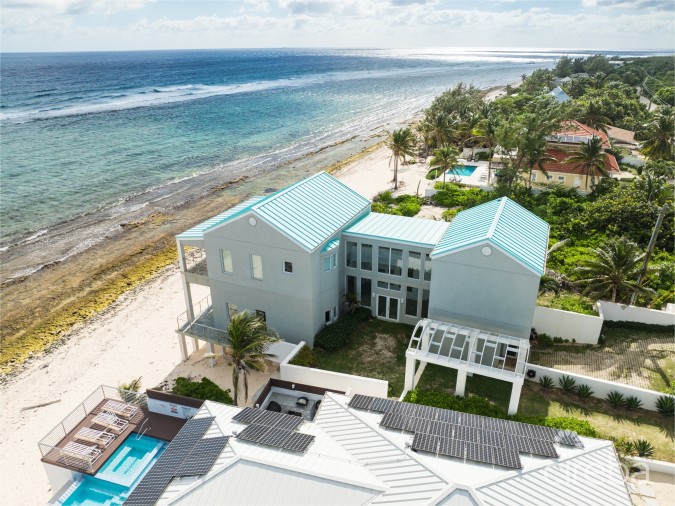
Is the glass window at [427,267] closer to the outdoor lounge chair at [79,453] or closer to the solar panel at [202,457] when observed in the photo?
the solar panel at [202,457]

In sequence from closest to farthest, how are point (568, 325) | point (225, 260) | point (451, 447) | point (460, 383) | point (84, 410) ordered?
1. point (451, 447)
2. point (84, 410)
3. point (460, 383)
4. point (568, 325)
5. point (225, 260)

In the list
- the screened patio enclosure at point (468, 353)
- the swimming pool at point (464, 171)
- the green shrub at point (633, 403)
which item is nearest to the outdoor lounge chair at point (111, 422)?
the screened patio enclosure at point (468, 353)

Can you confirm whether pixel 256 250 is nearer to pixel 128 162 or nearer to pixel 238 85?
pixel 128 162

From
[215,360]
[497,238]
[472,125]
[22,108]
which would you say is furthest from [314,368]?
[22,108]

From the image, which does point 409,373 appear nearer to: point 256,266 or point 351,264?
point 351,264

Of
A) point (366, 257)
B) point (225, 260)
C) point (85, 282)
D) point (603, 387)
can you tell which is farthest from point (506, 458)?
point (85, 282)

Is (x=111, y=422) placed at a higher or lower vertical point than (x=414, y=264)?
lower
